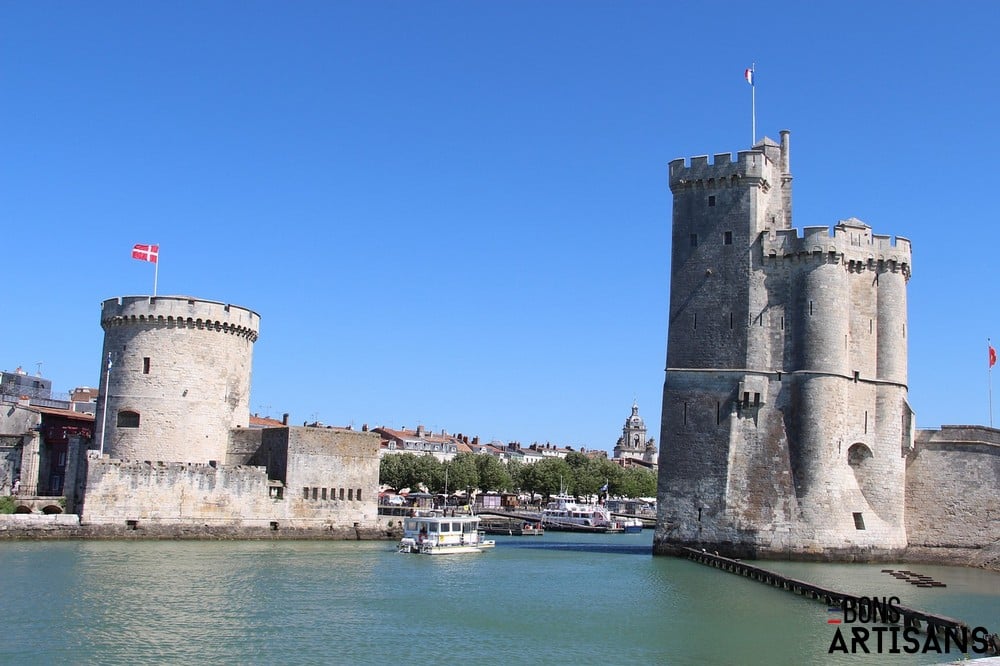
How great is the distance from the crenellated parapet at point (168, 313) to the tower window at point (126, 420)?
4.32 metres

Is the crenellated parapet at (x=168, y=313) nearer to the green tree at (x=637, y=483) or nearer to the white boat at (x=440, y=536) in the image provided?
the white boat at (x=440, y=536)

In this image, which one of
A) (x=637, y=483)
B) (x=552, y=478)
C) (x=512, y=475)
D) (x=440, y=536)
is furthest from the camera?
(x=637, y=483)

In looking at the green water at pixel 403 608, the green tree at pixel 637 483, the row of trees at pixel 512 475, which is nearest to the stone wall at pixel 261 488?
the green water at pixel 403 608

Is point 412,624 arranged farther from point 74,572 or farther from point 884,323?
point 884,323

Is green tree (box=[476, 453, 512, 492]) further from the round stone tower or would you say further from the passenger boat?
the round stone tower

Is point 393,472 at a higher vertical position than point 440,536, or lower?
higher

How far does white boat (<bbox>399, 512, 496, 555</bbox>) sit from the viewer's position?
155 feet

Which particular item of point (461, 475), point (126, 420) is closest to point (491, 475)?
point (461, 475)

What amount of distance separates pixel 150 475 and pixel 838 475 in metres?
29.5

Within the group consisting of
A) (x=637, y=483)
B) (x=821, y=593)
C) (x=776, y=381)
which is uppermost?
(x=776, y=381)

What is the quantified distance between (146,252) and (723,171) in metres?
27.8

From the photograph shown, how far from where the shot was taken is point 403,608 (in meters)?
28.7

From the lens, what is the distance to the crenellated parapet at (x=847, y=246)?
43.3 m

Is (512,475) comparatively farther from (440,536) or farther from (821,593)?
(821,593)
